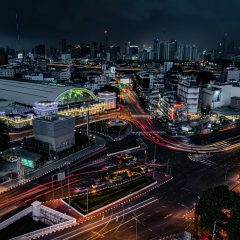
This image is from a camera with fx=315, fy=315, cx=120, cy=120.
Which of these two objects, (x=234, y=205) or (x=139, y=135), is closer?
(x=234, y=205)

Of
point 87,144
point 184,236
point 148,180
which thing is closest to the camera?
point 184,236

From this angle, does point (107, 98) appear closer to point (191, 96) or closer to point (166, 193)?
point (191, 96)

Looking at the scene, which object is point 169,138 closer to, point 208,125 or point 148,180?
point 208,125

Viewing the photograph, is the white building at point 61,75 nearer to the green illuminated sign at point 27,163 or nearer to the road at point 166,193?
the road at point 166,193

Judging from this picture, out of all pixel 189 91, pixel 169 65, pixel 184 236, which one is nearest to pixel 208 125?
pixel 189 91

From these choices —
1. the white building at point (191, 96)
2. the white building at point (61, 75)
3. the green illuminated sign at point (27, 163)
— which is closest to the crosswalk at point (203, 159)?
the green illuminated sign at point (27, 163)

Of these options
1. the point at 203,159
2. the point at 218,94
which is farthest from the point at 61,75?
the point at 203,159
